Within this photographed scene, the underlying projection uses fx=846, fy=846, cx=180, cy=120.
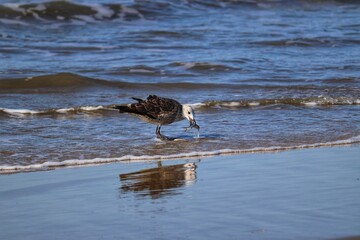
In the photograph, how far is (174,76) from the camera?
1370 cm

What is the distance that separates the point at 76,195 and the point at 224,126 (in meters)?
3.61

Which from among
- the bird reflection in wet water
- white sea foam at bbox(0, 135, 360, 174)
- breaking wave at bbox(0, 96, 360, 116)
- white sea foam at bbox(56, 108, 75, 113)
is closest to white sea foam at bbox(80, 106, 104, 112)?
breaking wave at bbox(0, 96, 360, 116)

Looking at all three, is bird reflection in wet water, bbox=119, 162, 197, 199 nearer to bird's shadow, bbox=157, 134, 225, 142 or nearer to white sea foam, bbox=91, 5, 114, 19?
bird's shadow, bbox=157, 134, 225, 142

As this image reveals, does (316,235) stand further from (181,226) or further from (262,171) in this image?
(262,171)

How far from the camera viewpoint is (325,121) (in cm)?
982

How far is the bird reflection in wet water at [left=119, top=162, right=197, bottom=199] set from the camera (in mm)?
6340

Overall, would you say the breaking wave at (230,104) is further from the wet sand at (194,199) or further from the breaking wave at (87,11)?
the breaking wave at (87,11)

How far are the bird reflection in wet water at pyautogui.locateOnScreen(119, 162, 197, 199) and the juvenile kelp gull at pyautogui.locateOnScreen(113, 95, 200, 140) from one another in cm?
154

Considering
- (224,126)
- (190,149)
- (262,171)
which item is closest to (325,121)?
(224,126)

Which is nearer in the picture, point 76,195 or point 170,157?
point 76,195

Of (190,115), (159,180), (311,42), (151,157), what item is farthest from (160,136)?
(311,42)

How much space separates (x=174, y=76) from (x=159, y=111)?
4.61 m

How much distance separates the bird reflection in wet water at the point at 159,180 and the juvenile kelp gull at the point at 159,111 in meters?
1.54

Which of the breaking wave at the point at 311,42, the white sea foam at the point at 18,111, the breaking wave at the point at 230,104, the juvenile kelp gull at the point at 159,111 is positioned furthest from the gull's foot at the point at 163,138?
the breaking wave at the point at 311,42
